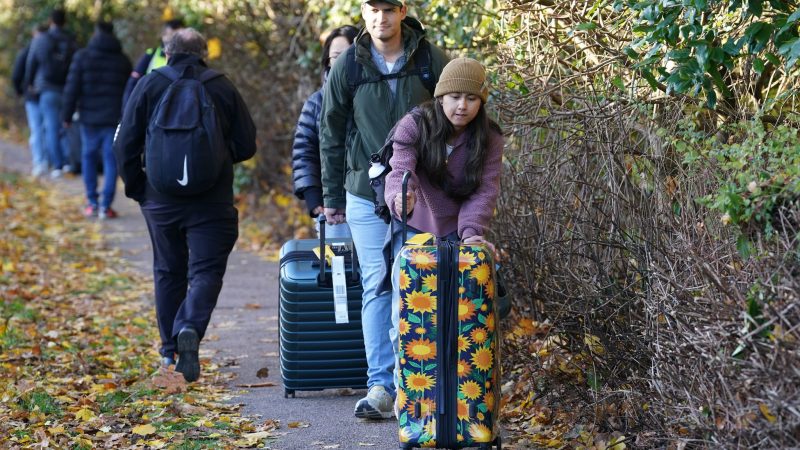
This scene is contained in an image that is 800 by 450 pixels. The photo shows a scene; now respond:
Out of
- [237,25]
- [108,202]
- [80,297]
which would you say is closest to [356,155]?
[80,297]

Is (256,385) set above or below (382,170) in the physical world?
below

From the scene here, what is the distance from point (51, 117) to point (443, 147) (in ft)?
41.8

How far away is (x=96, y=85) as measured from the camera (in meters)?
13.4

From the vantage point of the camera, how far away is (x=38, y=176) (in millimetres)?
18750

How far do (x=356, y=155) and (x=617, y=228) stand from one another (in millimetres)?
1355

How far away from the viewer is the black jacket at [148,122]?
6734 millimetres

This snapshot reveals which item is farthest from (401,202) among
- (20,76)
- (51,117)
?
(20,76)

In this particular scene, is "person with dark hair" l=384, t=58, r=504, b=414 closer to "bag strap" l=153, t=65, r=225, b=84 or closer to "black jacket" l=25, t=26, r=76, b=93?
"bag strap" l=153, t=65, r=225, b=84

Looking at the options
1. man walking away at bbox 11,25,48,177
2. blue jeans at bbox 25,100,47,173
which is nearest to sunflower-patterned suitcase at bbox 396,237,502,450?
man walking away at bbox 11,25,48,177

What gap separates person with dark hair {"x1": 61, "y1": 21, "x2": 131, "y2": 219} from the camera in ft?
44.0

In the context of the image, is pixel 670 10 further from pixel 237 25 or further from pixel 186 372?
pixel 237 25

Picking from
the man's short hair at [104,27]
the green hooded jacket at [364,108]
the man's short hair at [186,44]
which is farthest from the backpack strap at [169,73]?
the man's short hair at [104,27]

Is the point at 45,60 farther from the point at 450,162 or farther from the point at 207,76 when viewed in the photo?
the point at 450,162

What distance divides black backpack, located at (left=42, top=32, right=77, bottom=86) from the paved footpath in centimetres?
390
